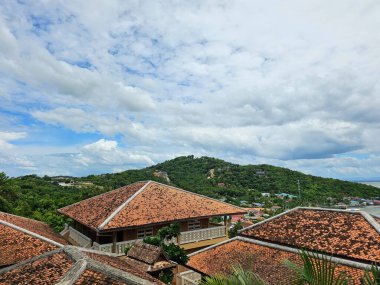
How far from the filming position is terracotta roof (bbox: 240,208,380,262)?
13.4m

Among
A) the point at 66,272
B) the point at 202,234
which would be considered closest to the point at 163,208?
the point at 202,234

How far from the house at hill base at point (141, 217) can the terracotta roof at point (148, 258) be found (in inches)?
161

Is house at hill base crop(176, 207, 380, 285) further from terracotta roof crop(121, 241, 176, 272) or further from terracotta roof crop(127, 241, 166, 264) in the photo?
terracotta roof crop(127, 241, 166, 264)

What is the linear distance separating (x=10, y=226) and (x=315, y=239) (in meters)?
15.0

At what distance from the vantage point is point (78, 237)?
21719 millimetres

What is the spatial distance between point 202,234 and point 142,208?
4.85 m

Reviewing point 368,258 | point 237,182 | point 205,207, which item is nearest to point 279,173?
point 237,182

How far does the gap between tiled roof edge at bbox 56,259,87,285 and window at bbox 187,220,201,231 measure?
12996 millimetres

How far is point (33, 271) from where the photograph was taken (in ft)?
32.0

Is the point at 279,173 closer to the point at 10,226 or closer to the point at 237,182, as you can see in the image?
the point at 237,182

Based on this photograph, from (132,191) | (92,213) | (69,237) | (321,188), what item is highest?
(321,188)

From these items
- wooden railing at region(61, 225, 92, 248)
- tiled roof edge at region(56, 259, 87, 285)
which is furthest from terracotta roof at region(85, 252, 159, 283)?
wooden railing at region(61, 225, 92, 248)

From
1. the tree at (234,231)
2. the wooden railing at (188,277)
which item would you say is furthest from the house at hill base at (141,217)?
the tree at (234,231)

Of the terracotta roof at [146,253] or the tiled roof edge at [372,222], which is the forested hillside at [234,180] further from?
the tiled roof edge at [372,222]
